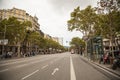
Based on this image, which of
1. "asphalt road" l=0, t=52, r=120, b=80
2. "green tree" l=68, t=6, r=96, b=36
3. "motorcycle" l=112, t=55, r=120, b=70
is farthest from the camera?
"green tree" l=68, t=6, r=96, b=36

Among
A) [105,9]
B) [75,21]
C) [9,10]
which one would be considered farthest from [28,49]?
[105,9]

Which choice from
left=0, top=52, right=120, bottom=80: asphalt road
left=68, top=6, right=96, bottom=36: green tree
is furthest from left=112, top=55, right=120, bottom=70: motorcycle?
left=68, top=6, right=96, bottom=36: green tree

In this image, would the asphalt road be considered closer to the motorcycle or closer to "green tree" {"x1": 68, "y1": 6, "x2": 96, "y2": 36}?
the motorcycle

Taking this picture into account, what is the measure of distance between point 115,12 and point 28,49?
76143 millimetres

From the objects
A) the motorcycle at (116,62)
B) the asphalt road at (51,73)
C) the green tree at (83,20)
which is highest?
the green tree at (83,20)

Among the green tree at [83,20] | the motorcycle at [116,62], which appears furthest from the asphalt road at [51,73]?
the green tree at [83,20]

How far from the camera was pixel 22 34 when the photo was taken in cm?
5212

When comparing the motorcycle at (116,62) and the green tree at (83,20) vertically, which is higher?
the green tree at (83,20)

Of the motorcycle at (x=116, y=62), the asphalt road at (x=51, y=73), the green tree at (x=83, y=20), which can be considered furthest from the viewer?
the green tree at (x=83, y=20)

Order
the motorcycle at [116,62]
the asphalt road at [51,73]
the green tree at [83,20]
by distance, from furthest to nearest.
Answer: the green tree at [83,20], the motorcycle at [116,62], the asphalt road at [51,73]

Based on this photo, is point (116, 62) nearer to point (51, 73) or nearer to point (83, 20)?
point (51, 73)

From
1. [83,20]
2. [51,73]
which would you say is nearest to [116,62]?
[51,73]

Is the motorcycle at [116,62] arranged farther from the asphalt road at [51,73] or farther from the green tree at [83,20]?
the green tree at [83,20]

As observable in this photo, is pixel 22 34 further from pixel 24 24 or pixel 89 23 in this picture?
pixel 89 23
